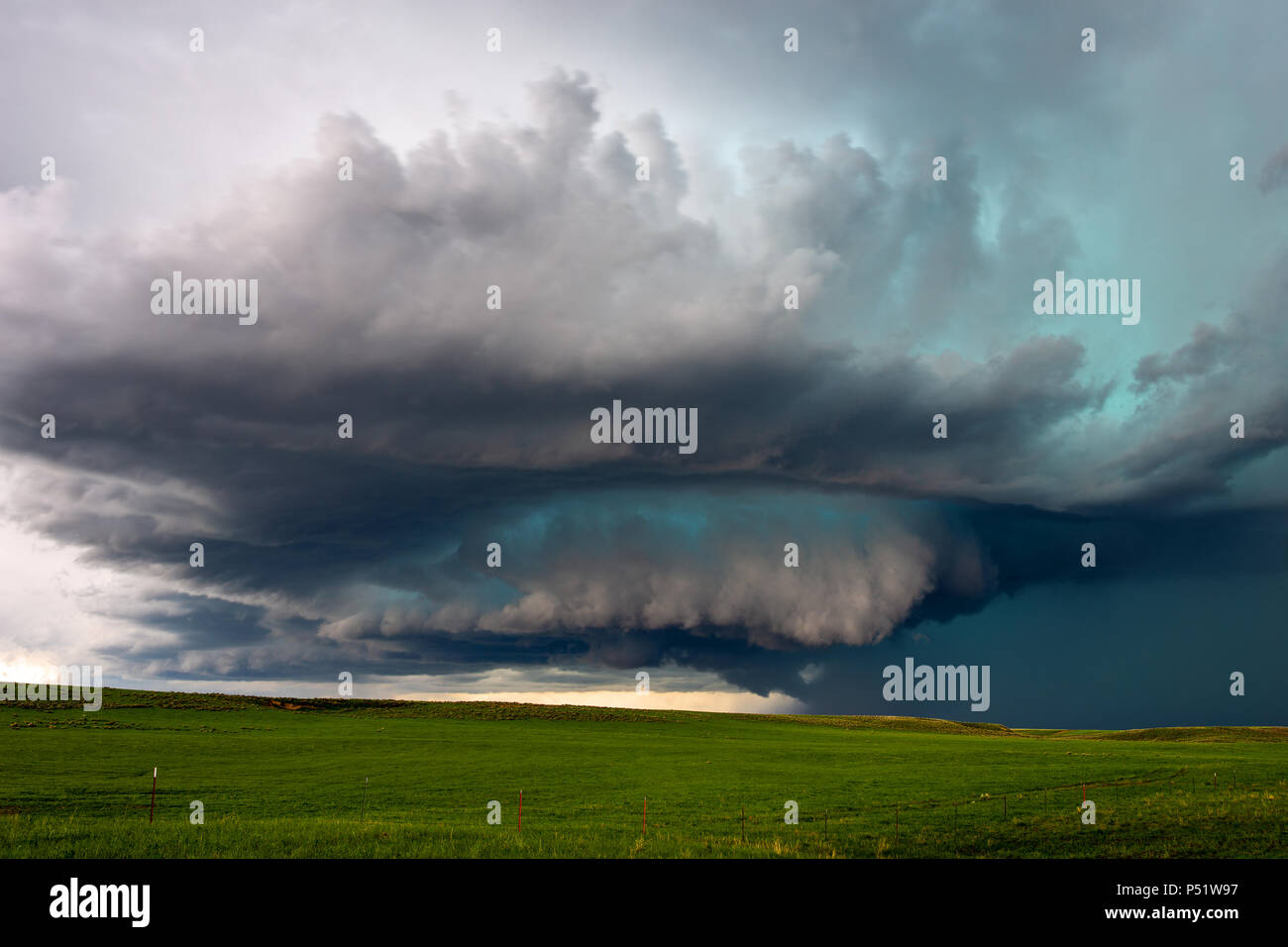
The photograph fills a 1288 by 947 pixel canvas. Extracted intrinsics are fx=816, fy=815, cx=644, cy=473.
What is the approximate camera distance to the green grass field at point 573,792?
25.7 meters

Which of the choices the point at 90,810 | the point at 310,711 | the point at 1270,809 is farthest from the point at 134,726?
the point at 1270,809

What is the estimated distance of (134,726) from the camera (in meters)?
100

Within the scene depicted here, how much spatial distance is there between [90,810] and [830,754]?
74120 millimetres

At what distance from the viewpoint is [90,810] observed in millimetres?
41500

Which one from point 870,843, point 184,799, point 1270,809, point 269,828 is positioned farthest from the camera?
point 184,799

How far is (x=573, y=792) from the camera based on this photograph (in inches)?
2194

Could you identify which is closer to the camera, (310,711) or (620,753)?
(620,753)

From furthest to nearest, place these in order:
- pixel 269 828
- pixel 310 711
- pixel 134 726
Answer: pixel 310 711 < pixel 134 726 < pixel 269 828

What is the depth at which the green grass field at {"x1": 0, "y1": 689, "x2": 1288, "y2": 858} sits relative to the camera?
84.2 ft
